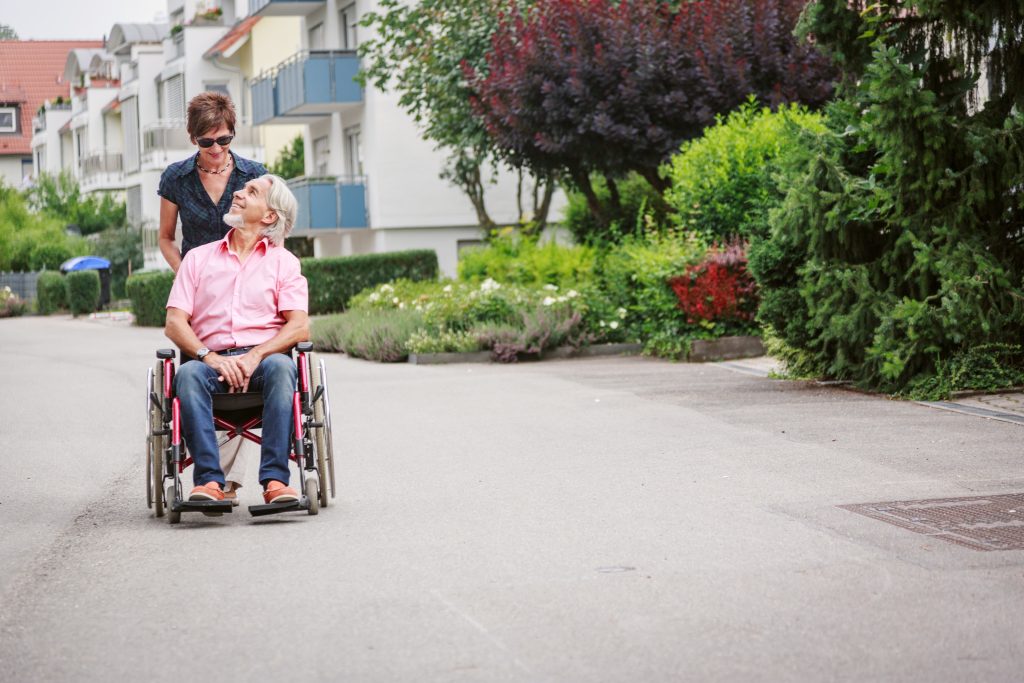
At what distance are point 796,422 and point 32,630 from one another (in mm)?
6955

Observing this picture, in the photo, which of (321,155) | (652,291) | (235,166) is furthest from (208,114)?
(321,155)

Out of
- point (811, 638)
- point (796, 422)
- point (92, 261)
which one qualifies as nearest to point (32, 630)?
point (811, 638)

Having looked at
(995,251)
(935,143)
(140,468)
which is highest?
(935,143)

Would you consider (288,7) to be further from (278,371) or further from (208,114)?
(278,371)

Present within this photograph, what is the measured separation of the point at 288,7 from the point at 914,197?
30.0 meters

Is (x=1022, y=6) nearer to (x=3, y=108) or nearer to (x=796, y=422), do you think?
(x=796, y=422)

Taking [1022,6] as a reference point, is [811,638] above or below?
below

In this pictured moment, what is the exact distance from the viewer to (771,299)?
1392 centimetres

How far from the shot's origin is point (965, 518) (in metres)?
7.06

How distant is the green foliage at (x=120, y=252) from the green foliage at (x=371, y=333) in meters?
36.1

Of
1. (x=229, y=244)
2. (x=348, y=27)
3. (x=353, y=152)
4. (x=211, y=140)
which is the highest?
(x=348, y=27)

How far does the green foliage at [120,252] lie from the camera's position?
57.8 m

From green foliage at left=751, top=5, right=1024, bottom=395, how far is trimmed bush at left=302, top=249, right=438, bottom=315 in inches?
801

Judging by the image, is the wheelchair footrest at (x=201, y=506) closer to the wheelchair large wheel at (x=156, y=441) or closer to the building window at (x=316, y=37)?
the wheelchair large wheel at (x=156, y=441)
